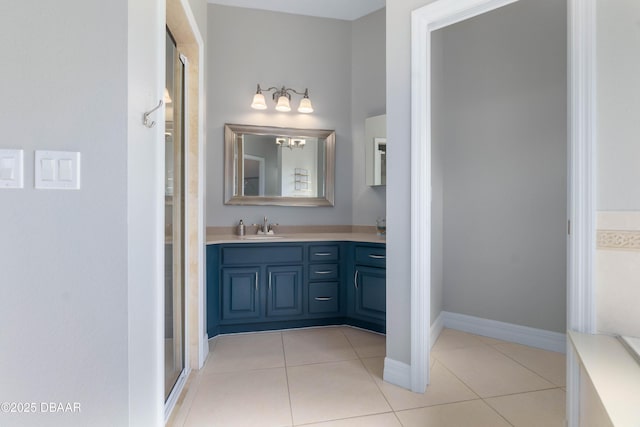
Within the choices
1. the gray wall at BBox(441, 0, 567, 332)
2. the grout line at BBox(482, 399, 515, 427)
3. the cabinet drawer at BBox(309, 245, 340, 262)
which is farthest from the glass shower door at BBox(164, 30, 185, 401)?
the gray wall at BBox(441, 0, 567, 332)

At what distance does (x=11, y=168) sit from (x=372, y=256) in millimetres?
2372

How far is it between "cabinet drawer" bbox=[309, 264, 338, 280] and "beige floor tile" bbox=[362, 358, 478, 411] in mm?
969

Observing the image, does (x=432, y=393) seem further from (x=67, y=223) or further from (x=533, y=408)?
(x=67, y=223)

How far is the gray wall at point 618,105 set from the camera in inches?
50.5

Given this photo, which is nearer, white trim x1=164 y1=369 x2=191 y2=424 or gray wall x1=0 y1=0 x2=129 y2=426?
gray wall x1=0 y1=0 x2=129 y2=426

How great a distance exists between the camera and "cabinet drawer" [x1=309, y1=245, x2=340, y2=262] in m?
2.92

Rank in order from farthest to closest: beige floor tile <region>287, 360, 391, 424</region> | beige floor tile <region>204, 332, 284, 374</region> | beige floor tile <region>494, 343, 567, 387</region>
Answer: beige floor tile <region>204, 332, 284, 374</region>, beige floor tile <region>494, 343, 567, 387</region>, beige floor tile <region>287, 360, 391, 424</region>

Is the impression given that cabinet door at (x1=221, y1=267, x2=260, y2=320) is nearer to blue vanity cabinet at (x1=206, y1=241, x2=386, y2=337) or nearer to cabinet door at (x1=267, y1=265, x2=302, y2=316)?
blue vanity cabinet at (x1=206, y1=241, x2=386, y2=337)

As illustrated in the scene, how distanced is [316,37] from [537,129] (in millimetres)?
2332

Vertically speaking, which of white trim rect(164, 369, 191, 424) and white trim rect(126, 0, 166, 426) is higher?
white trim rect(126, 0, 166, 426)

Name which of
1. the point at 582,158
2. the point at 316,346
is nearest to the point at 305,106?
the point at 316,346

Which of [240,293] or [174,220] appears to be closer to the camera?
[174,220]

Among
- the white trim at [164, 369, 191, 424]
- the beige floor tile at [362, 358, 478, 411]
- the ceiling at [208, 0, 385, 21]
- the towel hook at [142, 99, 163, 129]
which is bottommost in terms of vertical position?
the beige floor tile at [362, 358, 478, 411]

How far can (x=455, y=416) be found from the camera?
1683 millimetres
